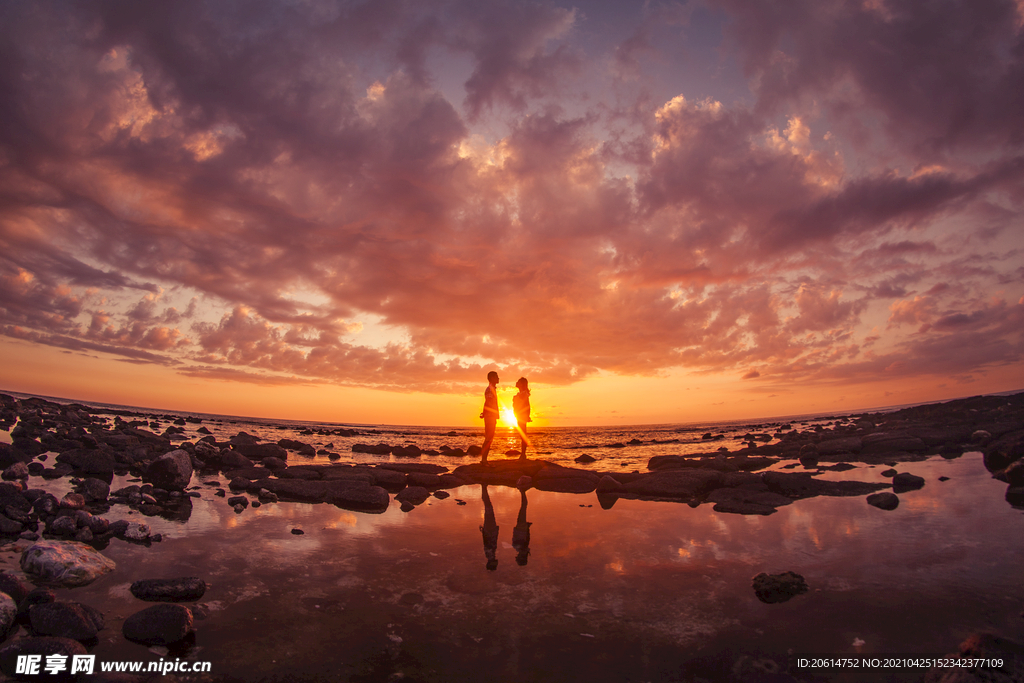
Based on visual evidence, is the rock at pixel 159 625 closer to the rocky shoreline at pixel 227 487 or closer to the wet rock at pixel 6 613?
the rocky shoreline at pixel 227 487

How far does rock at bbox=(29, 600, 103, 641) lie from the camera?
4070 millimetres

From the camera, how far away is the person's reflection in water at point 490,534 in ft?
21.7

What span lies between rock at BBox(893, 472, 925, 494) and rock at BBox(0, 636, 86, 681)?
15.3 metres

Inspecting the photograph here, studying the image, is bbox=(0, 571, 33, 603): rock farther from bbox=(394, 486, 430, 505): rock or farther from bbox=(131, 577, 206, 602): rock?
bbox=(394, 486, 430, 505): rock

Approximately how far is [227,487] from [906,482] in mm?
18857

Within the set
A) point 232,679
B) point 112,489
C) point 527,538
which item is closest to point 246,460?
point 112,489

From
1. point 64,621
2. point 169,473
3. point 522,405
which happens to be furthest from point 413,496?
point 522,405

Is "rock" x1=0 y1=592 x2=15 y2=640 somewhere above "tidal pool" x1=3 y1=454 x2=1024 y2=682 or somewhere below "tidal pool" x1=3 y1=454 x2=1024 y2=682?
above

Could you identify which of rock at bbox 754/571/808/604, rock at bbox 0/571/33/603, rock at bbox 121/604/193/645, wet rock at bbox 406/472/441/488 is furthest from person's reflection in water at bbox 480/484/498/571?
rock at bbox 0/571/33/603

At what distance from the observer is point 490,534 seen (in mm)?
8180

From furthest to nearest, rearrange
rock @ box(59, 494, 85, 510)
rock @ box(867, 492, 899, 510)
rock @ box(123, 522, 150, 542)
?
1. rock @ box(867, 492, 899, 510)
2. rock @ box(59, 494, 85, 510)
3. rock @ box(123, 522, 150, 542)

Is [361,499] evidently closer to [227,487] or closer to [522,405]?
[227,487]

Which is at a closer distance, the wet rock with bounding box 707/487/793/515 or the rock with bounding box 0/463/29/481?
the wet rock with bounding box 707/487/793/515

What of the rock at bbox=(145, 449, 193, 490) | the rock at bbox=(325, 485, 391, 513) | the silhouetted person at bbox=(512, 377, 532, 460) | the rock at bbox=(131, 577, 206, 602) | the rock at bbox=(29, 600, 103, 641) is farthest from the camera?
the silhouetted person at bbox=(512, 377, 532, 460)
